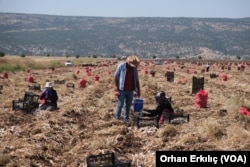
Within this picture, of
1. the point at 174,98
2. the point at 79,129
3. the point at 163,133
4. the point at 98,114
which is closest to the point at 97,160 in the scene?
the point at 163,133

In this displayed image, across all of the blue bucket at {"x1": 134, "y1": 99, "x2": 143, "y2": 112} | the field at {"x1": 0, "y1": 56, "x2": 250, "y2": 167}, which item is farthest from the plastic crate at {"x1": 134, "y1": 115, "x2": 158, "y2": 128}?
the blue bucket at {"x1": 134, "y1": 99, "x2": 143, "y2": 112}

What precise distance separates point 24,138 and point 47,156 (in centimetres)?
187

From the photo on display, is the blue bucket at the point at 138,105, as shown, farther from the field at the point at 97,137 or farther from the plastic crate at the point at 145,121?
the plastic crate at the point at 145,121

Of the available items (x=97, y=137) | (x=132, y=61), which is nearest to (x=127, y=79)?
(x=132, y=61)

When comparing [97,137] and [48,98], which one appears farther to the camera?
[48,98]

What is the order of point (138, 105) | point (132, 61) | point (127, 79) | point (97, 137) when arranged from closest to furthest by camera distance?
point (97, 137) < point (132, 61) < point (127, 79) < point (138, 105)

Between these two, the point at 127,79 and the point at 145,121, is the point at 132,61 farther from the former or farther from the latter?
the point at 145,121

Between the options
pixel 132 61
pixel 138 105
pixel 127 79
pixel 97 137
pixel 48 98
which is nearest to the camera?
pixel 97 137

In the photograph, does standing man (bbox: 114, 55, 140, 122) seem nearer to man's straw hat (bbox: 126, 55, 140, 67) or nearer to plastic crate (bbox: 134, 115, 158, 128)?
man's straw hat (bbox: 126, 55, 140, 67)

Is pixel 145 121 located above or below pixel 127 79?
below

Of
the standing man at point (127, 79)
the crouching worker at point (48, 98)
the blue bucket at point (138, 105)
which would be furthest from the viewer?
the crouching worker at point (48, 98)

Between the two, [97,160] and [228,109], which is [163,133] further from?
[228,109]

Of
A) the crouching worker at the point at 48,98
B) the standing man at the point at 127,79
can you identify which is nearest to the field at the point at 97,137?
the crouching worker at the point at 48,98

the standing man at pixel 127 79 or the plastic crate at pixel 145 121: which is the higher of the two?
the standing man at pixel 127 79
